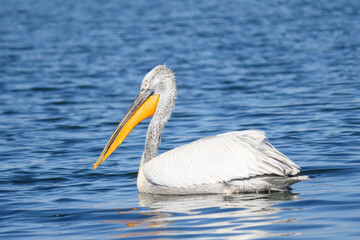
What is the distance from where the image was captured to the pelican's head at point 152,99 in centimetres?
687

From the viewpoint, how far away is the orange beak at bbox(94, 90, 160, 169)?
270 inches

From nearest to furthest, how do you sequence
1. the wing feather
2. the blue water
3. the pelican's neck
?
the blue water
the wing feather
the pelican's neck

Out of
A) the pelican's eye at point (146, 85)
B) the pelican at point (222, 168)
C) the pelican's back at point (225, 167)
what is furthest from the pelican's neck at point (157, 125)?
the pelican's back at point (225, 167)

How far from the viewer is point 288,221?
16.6 ft

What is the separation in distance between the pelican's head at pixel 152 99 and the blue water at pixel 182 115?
512 millimetres

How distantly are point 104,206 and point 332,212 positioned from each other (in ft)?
6.34

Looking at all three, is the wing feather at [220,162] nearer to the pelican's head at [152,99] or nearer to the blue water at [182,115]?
the blue water at [182,115]

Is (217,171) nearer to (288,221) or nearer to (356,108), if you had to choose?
(288,221)

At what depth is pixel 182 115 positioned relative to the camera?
10.2 metres

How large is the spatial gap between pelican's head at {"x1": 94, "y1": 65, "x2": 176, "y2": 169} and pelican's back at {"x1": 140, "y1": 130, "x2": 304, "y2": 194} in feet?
2.66

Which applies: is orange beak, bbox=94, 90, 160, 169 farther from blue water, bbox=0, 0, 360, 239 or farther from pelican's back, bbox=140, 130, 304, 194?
pelican's back, bbox=140, 130, 304, 194

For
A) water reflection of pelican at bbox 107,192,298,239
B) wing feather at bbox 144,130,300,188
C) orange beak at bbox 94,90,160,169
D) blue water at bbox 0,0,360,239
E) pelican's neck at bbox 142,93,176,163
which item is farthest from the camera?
orange beak at bbox 94,90,160,169

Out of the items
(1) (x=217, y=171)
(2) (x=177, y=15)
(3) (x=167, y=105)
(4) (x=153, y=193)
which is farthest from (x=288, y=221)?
(2) (x=177, y=15)

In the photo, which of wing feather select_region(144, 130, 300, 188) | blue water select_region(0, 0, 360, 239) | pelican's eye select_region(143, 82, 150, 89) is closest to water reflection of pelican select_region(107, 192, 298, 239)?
blue water select_region(0, 0, 360, 239)
